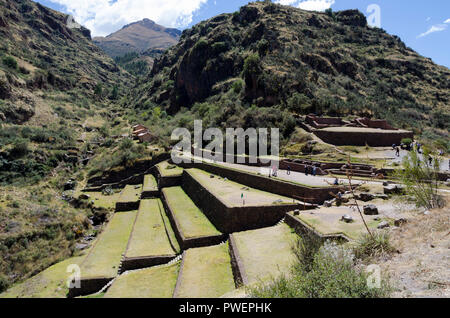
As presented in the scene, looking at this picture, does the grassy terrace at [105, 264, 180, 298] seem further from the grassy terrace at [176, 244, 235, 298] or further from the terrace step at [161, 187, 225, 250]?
the terrace step at [161, 187, 225, 250]

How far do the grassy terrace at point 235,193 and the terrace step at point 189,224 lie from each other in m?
1.87

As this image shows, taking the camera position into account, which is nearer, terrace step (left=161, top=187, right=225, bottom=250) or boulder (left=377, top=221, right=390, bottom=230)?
boulder (left=377, top=221, right=390, bottom=230)

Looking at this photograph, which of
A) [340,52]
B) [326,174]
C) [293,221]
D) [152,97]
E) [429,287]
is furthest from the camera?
[152,97]

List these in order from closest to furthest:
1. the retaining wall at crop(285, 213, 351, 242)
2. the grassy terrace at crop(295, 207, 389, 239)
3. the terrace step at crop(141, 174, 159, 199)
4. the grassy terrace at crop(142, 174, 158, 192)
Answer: the retaining wall at crop(285, 213, 351, 242)
the grassy terrace at crop(295, 207, 389, 239)
the terrace step at crop(141, 174, 159, 199)
the grassy terrace at crop(142, 174, 158, 192)

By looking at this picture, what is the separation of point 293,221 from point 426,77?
230ft

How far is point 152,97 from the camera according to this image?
84.5 m

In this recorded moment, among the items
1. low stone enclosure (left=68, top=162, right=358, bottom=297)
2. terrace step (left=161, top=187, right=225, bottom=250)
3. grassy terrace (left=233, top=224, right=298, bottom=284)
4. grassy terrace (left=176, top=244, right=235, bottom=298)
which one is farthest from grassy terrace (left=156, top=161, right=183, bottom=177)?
grassy terrace (left=233, top=224, right=298, bottom=284)

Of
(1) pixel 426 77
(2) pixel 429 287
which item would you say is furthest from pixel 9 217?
(1) pixel 426 77

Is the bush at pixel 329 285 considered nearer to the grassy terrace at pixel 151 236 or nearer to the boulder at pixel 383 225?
the boulder at pixel 383 225

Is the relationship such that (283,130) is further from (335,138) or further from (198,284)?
(198,284)

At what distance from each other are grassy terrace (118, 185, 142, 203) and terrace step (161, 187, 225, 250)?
5480 millimetres

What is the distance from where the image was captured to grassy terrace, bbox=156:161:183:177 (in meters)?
30.3

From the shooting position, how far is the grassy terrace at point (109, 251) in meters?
15.7

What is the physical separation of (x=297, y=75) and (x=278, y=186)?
29696 millimetres
